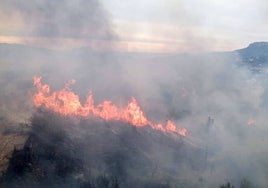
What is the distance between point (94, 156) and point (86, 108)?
1987cm

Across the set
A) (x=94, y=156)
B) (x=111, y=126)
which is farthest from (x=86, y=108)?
(x=94, y=156)

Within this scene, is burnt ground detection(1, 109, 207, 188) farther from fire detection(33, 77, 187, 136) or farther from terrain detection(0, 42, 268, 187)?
fire detection(33, 77, 187, 136)

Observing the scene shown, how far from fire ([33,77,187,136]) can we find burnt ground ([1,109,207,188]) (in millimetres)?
3321

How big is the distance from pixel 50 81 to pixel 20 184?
2197 inches

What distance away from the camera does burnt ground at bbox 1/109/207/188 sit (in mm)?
67938

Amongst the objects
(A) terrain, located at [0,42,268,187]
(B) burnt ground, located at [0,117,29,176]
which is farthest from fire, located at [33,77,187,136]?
(B) burnt ground, located at [0,117,29,176]

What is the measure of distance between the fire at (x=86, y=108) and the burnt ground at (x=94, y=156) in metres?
3.32

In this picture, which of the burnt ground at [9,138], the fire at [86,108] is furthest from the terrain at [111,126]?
the fire at [86,108]

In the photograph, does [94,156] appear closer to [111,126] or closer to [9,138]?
[111,126]

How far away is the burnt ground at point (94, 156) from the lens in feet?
223

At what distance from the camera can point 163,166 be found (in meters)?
84.4

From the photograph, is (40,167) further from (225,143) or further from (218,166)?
(225,143)

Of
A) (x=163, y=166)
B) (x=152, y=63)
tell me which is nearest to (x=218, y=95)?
(x=152, y=63)

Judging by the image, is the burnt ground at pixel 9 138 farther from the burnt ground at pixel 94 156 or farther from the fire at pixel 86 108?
the fire at pixel 86 108
